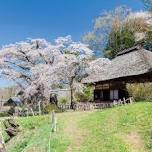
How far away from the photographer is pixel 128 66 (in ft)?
135

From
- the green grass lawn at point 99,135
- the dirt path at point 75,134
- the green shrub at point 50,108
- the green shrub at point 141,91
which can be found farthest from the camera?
the green shrub at point 50,108

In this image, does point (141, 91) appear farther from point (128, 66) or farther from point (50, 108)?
point (50, 108)

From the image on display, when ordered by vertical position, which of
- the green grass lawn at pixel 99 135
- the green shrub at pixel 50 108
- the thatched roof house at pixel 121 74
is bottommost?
the green grass lawn at pixel 99 135

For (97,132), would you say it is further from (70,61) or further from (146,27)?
(146,27)

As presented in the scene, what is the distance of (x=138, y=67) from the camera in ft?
128

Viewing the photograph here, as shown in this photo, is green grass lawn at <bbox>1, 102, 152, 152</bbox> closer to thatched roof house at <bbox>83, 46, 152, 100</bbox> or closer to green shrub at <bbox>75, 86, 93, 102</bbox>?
thatched roof house at <bbox>83, 46, 152, 100</bbox>

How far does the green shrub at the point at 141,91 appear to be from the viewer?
3581 cm

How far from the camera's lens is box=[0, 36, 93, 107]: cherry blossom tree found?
40500 millimetres

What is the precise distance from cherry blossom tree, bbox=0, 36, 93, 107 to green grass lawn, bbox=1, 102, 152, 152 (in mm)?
13052

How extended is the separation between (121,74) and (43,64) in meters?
8.35

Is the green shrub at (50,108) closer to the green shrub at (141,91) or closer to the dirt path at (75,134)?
the green shrub at (141,91)

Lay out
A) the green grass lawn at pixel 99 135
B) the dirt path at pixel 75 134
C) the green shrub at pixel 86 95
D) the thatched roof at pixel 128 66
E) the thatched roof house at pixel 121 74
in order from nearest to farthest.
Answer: the green grass lawn at pixel 99 135, the dirt path at pixel 75 134, the thatched roof at pixel 128 66, the thatched roof house at pixel 121 74, the green shrub at pixel 86 95

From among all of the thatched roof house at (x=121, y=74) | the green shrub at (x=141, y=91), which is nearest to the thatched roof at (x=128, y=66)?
the thatched roof house at (x=121, y=74)

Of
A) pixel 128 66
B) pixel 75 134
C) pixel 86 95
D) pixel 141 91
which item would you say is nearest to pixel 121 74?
pixel 128 66
